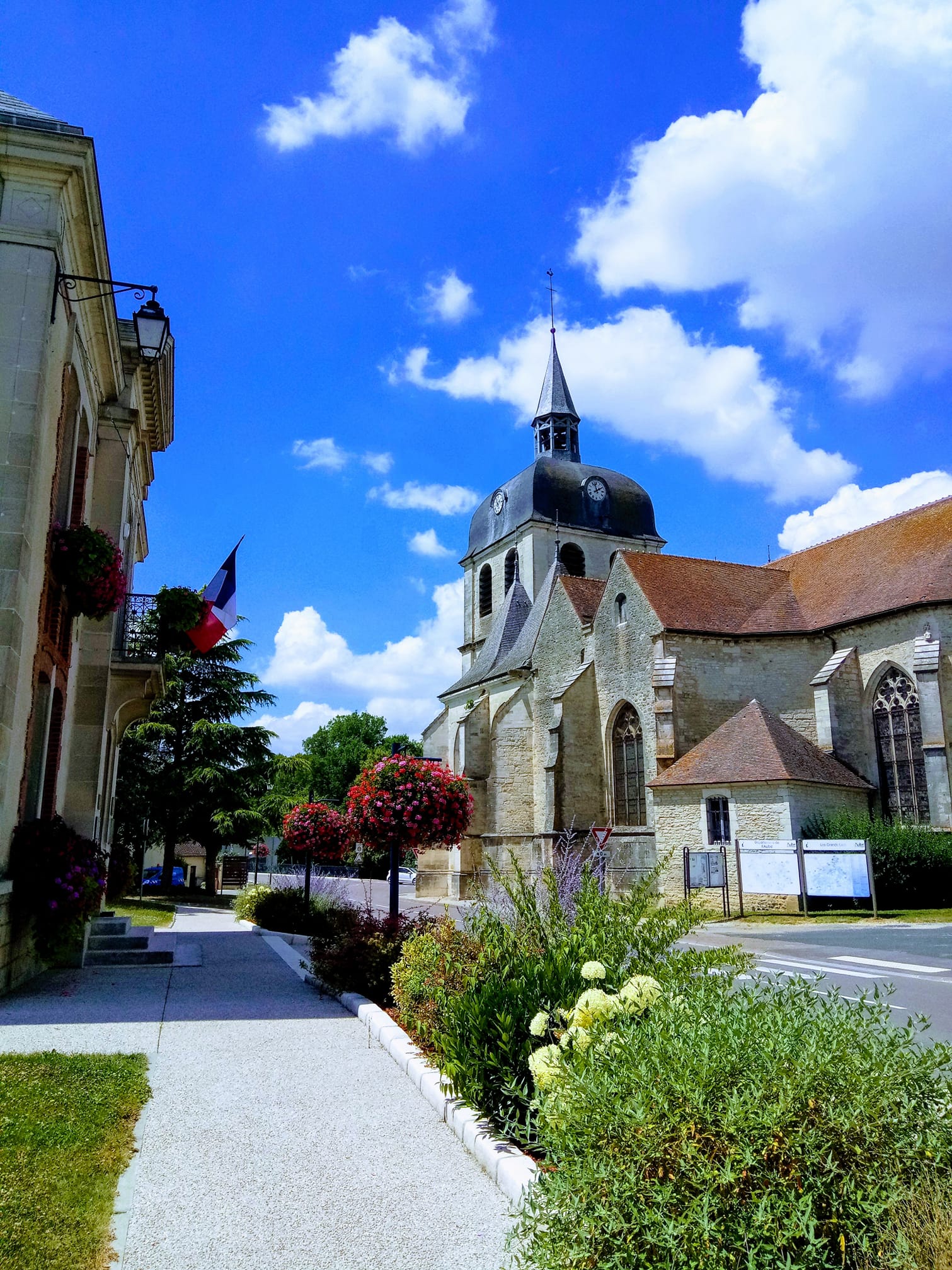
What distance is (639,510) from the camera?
53500mm

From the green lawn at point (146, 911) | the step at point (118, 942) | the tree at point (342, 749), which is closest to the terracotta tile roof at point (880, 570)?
the green lawn at point (146, 911)

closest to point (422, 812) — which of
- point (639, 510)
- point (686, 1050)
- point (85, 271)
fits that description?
point (85, 271)

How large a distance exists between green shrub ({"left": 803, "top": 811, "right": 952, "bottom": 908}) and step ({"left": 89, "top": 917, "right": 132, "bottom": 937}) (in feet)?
55.5

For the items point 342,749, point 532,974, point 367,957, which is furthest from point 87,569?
point 342,749

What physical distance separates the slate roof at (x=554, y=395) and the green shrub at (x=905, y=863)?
126ft

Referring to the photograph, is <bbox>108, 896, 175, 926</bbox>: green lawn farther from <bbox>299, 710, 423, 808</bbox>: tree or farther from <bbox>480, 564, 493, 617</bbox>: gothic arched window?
<bbox>299, 710, 423, 808</bbox>: tree

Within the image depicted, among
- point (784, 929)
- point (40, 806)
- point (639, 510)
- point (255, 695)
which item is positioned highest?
point (639, 510)

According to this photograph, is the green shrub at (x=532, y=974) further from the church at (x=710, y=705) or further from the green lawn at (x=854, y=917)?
the church at (x=710, y=705)

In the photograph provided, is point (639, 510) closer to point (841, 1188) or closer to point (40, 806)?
point (40, 806)

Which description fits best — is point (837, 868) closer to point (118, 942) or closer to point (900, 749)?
point (900, 749)

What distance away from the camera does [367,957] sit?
933cm

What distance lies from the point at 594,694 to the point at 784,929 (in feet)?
44.1


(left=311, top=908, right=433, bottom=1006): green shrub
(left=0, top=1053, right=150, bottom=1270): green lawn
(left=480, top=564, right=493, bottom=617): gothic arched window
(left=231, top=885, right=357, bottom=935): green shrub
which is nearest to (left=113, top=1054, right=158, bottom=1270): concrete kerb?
(left=0, top=1053, right=150, bottom=1270): green lawn

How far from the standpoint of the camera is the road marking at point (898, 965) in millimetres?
12289
